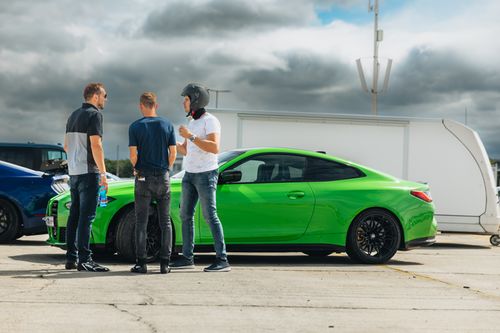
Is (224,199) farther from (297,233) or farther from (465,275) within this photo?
(465,275)

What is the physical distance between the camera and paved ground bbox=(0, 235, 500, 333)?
505 cm

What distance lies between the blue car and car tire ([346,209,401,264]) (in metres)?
4.72

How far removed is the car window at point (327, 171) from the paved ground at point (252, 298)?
103 cm

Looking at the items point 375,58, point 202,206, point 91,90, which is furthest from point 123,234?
point 375,58

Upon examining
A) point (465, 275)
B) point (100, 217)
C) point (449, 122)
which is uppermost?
point (449, 122)

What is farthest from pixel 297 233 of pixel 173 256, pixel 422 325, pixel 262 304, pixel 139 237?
pixel 422 325

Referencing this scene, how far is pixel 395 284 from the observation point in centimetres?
727

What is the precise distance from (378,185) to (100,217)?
3.28 m

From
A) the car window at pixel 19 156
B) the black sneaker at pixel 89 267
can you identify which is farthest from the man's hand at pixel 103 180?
the car window at pixel 19 156

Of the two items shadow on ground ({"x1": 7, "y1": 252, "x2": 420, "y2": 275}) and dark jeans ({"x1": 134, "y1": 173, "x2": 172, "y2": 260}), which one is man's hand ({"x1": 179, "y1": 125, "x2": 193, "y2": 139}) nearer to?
dark jeans ({"x1": 134, "y1": 173, "x2": 172, "y2": 260})

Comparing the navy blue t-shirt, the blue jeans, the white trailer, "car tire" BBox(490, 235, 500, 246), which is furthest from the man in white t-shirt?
"car tire" BBox(490, 235, 500, 246)

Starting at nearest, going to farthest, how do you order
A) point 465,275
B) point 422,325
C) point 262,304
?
1. point 422,325
2. point 262,304
3. point 465,275

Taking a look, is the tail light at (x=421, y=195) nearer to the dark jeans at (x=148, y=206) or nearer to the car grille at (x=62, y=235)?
the dark jeans at (x=148, y=206)

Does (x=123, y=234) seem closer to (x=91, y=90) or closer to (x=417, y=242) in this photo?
(x=91, y=90)
